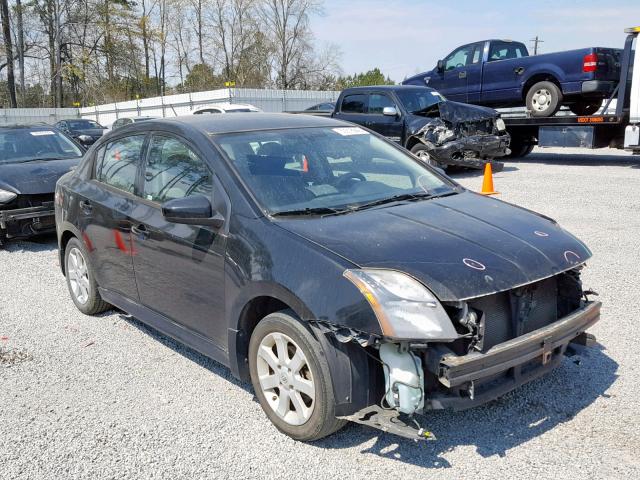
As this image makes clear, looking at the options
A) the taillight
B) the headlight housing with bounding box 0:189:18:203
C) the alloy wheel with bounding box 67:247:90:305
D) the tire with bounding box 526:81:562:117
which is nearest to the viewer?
the alloy wheel with bounding box 67:247:90:305

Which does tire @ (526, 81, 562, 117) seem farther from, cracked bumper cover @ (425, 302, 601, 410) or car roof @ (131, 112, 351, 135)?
cracked bumper cover @ (425, 302, 601, 410)

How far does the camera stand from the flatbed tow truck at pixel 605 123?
1307cm

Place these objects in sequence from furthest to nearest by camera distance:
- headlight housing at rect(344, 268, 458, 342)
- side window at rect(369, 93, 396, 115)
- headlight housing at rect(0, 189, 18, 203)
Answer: side window at rect(369, 93, 396, 115), headlight housing at rect(0, 189, 18, 203), headlight housing at rect(344, 268, 458, 342)

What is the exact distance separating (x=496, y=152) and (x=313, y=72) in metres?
43.5

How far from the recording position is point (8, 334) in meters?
5.12

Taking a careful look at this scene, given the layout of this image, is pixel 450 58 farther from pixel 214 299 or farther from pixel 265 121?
pixel 214 299

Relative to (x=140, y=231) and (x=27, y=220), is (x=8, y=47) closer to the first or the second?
(x=27, y=220)

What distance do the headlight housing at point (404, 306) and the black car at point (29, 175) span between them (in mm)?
6278

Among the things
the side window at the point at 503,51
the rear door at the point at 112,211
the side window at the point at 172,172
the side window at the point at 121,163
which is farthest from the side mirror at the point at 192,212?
the side window at the point at 503,51

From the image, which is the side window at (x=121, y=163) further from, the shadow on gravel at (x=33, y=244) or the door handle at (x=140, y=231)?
the shadow on gravel at (x=33, y=244)

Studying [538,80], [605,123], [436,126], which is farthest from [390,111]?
[605,123]

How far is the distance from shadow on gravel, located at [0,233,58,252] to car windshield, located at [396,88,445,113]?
778cm

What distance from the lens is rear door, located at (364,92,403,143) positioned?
43.5ft

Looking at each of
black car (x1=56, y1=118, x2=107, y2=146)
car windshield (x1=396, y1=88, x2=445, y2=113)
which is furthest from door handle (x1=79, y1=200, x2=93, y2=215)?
black car (x1=56, y1=118, x2=107, y2=146)
